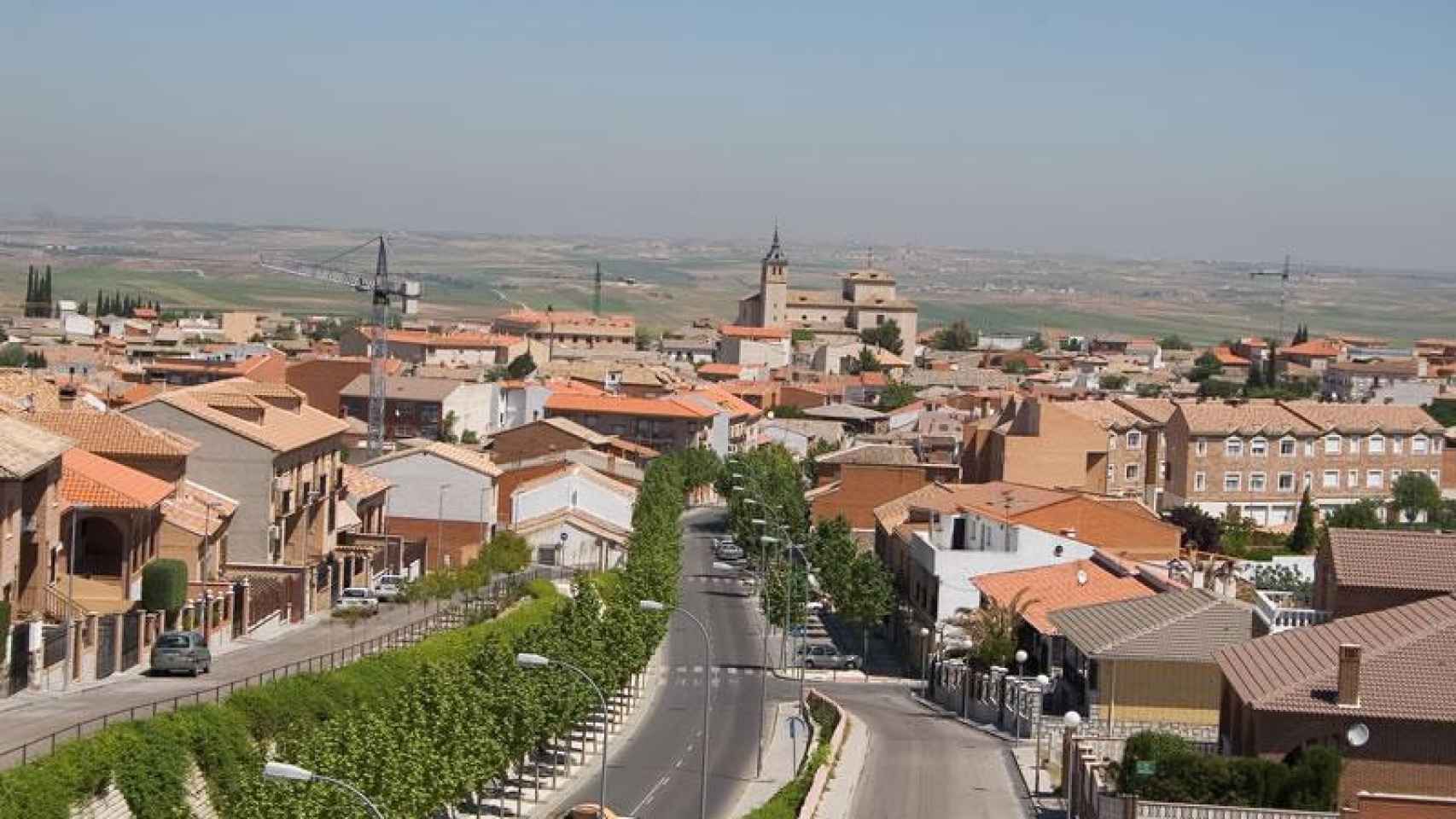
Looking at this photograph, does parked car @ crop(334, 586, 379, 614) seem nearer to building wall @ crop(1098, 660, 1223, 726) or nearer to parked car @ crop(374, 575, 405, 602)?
parked car @ crop(374, 575, 405, 602)

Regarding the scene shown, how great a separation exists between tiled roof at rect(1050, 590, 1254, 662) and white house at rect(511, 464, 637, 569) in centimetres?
3479

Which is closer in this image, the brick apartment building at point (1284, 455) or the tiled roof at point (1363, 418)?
the brick apartment building at point (1284, 455)

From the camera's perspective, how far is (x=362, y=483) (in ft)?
252

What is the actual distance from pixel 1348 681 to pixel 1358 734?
707 millimetres

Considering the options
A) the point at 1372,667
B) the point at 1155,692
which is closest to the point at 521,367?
the point at 1155,692

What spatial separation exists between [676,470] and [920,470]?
573 inches

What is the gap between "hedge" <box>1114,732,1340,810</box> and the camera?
103 feet

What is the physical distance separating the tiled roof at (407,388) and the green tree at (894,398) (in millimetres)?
33422

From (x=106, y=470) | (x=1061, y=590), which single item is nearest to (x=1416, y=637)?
(x=1061, y=590)

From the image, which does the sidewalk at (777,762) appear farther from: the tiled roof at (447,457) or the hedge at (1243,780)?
the tiled roof at (447,457)

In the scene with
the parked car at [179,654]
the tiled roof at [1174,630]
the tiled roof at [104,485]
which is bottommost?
the parked car at [179,654]

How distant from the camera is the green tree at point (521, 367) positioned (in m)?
169

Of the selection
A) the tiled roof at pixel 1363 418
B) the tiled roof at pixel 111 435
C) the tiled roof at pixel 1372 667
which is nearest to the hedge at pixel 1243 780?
the tiled roof at pixel 1372 667

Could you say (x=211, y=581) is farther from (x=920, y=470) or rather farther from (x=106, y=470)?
(x=920, y=470)
